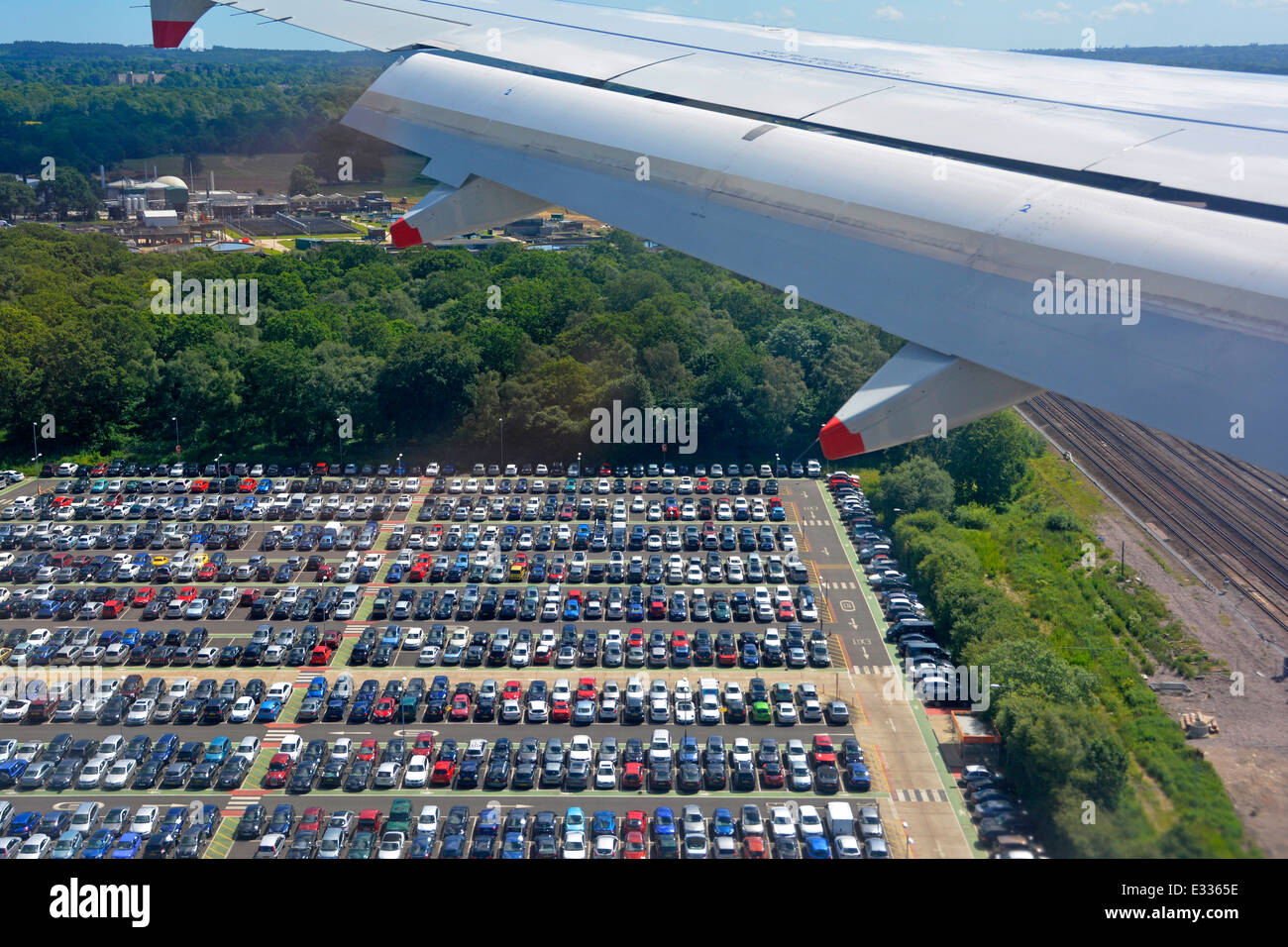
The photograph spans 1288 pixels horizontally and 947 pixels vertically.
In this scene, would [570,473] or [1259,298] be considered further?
[570,473]

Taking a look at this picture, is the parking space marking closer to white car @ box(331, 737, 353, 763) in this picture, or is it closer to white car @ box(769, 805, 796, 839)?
white car @ box(331, 737, 353, 763)

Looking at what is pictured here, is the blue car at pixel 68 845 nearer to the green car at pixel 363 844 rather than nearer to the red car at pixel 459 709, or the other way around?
the green car at pixel 363 844

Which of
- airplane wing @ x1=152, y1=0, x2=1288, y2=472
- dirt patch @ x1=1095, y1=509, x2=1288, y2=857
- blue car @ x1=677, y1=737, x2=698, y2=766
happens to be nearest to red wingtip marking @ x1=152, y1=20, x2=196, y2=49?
airplane wing @ x1=152, y1=0, x2=1288, y2=472

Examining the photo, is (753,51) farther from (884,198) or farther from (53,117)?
(53,117)

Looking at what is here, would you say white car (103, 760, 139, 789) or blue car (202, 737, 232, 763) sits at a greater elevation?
blue car (202, 737, 232, 763)

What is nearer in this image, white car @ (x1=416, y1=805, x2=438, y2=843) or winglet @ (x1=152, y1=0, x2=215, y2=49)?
winglet @ (x1=152, y1=0, x2=215, y2=49)
